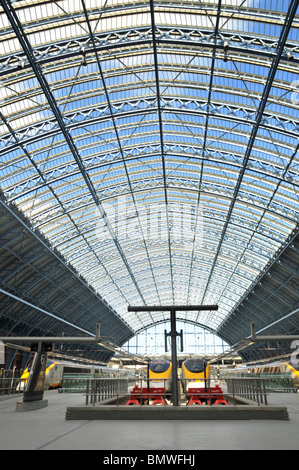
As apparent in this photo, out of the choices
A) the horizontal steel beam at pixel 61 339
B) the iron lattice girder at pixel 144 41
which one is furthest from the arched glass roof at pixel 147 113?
the horizontal steel beam at pixel 61 339

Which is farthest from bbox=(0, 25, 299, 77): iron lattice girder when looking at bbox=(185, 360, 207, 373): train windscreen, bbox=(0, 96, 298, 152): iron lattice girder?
bbox=(185, 360, 207, 373): train windscreen

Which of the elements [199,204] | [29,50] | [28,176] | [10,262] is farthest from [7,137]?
[199,204]

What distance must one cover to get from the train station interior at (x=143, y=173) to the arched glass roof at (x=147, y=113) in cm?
11

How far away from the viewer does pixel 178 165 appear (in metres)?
35.9

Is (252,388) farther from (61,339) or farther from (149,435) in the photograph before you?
(149,435)

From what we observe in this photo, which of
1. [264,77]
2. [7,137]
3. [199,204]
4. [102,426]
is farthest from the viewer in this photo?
[199,204]

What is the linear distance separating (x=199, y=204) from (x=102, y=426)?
33.4 metres

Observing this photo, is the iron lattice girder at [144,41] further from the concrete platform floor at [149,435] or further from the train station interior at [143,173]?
the concrete platform floor at [149,435]

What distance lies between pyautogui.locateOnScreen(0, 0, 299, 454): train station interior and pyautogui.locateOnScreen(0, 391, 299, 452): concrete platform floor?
0.06 m

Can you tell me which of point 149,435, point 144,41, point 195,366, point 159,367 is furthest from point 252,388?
point 144,41

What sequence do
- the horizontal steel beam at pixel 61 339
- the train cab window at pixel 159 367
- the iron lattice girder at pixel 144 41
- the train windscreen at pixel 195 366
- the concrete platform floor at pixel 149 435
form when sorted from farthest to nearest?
1. the train cab window at pixel 159 367
2. the train windscreen at pixel 195 366
3. the iron lattice girder at pixel 144 41
4. the horizontal steel beam at pixel 61 339
5. the concrete platform floor at pixel 149 435

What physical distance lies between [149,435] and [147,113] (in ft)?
78.3

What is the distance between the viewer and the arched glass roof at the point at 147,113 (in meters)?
20.1
